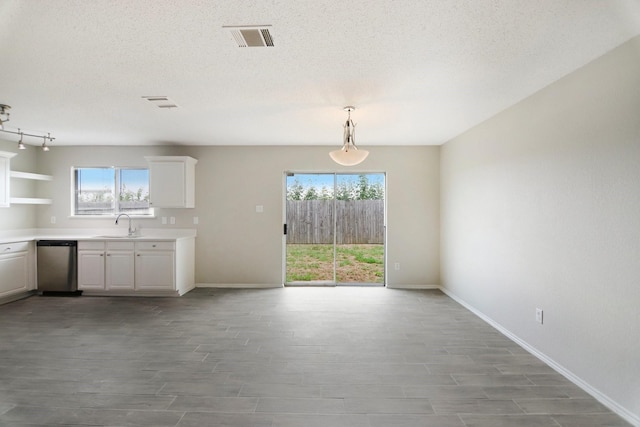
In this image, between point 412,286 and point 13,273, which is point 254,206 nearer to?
point 412,286

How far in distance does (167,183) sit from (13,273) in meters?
2.40

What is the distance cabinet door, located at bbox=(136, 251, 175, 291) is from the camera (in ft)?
15.4

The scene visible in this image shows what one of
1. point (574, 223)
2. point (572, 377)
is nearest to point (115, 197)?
point (574, 223)

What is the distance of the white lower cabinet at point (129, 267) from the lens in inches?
184

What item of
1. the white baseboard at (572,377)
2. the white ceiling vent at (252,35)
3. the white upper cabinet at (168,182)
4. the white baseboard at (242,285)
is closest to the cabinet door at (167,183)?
the white upper cabinet at (168,182)

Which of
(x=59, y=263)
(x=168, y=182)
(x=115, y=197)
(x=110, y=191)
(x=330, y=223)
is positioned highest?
(x=168, y=182)

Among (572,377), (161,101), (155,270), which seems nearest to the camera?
(572,377)

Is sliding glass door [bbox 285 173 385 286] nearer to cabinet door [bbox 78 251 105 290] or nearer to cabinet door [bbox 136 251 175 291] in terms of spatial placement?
cabinet door [bbox 136 251 175 291]

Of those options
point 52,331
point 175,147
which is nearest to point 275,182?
point 175,147

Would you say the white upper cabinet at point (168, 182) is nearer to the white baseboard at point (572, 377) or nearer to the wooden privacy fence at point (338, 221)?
the wooden privacy fence at point (338, 221)

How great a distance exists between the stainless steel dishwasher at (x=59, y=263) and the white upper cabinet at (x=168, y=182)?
1.34 metres

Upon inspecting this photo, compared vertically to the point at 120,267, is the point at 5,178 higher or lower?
higher

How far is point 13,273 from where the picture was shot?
4449mm

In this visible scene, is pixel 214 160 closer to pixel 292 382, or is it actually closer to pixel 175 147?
pixel 175 147
